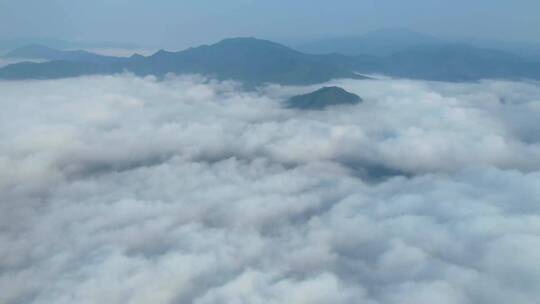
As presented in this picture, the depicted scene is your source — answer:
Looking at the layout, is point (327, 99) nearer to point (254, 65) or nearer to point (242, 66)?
point (254, 65)

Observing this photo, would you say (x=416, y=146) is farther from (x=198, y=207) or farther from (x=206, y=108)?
(x=206, y=108)

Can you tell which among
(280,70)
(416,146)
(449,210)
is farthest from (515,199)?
(280,70)

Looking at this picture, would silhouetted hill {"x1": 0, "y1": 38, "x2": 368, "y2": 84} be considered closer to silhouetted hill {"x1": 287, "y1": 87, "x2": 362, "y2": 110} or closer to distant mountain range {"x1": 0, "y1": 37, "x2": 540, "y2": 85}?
distant mountain range {"x1": 0, "y1": 37, "x2": 540, "y2": 85}

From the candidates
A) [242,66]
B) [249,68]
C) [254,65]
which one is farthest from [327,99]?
[242,66]

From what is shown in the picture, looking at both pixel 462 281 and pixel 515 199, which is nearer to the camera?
pixel 462 281

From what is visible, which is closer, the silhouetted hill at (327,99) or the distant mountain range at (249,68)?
the silhouetted hill at (327,99)

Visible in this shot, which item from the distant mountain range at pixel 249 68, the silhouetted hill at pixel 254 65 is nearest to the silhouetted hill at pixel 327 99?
the distant mountain range at pixel 249 68

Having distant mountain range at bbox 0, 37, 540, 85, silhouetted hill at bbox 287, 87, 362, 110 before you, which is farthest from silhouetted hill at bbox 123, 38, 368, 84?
silhouetted hill at bbox 287, 87, 362, 110

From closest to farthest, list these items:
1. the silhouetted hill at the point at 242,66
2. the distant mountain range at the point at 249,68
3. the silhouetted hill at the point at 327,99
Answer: the silhouetted hill at the point at 327,99, the silhouetted hill at the point at 242,66, the distant mountain range at the point at 249,68

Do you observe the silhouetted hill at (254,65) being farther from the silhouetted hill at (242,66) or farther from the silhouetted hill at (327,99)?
the silhouetted hill at (327,99)
